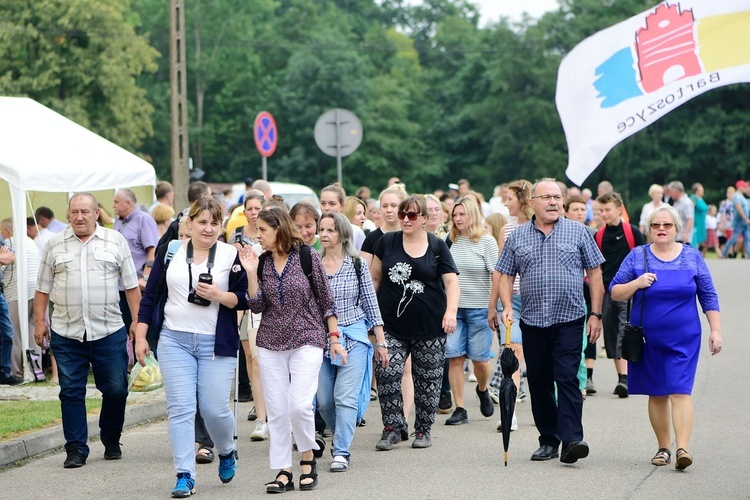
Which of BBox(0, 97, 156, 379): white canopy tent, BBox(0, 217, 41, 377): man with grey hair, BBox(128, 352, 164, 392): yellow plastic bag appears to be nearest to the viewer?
BBox(128, 352, 164, 392): yellow plastic bag

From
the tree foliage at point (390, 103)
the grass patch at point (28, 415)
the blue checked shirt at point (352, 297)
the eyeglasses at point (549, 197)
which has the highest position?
the tree foliage at point (390, 103)

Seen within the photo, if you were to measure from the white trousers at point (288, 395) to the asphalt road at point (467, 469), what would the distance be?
12.2 inches

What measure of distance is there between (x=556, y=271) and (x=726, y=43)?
3108 mm

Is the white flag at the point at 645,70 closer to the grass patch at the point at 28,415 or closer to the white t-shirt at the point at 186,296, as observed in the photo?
the white t-shirt at the point at 186,296

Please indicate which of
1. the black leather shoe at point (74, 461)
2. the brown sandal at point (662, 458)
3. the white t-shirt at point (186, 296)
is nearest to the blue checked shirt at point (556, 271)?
the brown sandal at point (662, 458)

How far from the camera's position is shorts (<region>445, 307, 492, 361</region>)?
1104 centimetres

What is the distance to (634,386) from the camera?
880cm

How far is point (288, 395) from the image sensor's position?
7949 millimetres

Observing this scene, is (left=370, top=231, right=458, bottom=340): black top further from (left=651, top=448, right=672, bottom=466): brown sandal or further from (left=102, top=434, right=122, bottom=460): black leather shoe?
(left=102, top=434, right=122, bottom=460): black leather shoe

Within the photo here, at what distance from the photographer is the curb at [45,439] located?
930cm

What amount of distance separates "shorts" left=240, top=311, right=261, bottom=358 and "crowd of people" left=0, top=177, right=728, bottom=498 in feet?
0.23

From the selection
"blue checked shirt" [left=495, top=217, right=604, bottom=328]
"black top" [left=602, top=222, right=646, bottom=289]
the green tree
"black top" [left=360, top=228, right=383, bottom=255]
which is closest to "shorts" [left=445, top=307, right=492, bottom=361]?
"black top" [left=360, top=228, right=383, bottom=255]

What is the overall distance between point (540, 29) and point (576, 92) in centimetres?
6239

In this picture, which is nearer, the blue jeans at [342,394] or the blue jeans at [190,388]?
the blue jeans at [190,388]
